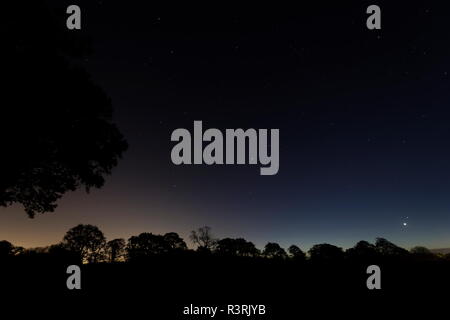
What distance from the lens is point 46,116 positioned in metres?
13.4

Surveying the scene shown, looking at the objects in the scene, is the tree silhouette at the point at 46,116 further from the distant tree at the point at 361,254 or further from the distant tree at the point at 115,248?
the distant tree at the point at 115,248

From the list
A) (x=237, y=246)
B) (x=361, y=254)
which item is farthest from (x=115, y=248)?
(x=361, y=254)

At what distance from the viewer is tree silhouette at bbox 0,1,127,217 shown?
12500 mm

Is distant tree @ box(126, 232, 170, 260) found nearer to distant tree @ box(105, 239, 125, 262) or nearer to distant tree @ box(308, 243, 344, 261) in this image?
distant tree @ box(105, 239, 125, 262)

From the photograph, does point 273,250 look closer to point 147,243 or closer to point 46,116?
point 147,243

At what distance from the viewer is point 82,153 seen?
14984 millimetres

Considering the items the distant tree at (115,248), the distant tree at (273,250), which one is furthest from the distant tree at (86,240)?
the distant tree at (273,250)

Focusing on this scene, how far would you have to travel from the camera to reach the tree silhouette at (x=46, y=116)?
1250cm

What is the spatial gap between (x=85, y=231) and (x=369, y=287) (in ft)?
206

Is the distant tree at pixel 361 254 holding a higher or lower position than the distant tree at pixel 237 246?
higher

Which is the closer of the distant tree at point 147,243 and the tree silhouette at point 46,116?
the tree silhouette at point 46,116

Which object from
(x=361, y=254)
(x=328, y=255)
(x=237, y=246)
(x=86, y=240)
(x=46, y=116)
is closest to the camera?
(x=46, y=116)
